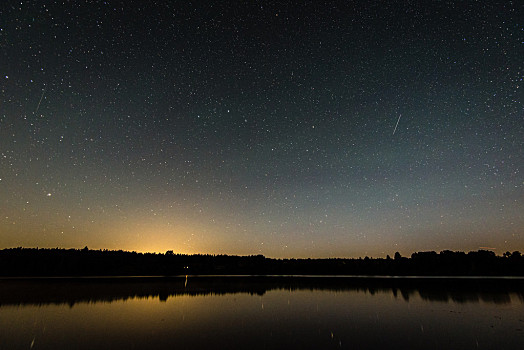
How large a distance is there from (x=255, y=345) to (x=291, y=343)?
2035mm

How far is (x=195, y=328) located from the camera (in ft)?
70.2

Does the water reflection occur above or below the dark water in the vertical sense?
above

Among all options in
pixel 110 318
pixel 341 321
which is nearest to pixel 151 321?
pixel 110 318

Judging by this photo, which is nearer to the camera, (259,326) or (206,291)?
(259,326)

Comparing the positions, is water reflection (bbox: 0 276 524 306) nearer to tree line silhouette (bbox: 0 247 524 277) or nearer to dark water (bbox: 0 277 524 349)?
dark water (bbox: 0 277 524 349)

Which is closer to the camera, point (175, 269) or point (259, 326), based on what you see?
point (259, 326)

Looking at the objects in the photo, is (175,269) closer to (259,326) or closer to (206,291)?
(206,291)

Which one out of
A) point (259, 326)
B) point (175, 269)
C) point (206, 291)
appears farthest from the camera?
point (175, 269)

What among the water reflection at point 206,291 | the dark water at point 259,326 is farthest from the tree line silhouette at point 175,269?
the dark water at point 259,326

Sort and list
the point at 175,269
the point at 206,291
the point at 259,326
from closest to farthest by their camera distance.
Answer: the point at 259,326 < the point at 206,291 < the point at 175,269

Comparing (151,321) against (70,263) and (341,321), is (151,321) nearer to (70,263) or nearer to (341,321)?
(341,321)

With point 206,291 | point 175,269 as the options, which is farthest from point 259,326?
point 175,269

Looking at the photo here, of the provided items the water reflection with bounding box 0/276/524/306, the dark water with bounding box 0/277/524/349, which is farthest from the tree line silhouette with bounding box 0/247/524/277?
the dark water with bounding box 0/277/524/349

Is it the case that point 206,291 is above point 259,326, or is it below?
above
